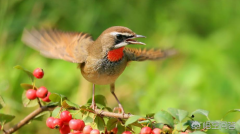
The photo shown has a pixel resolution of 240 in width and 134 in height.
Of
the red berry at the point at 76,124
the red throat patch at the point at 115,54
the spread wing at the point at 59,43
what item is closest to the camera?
the red berry at the point at 76,124

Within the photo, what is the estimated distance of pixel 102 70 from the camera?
116 inches

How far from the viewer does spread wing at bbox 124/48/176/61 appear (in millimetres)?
3142

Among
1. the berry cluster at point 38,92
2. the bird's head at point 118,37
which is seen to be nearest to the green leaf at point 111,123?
the berry cluster at point 38,92

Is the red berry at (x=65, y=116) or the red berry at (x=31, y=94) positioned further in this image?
the red berry at (x=31, y=94)

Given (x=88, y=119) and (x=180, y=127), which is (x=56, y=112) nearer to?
(x=88, y=119)

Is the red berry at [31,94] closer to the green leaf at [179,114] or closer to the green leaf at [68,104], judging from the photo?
the green leaf at [68,104]

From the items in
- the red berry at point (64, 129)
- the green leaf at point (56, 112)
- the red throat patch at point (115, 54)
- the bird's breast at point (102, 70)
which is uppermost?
the red throat patch at point (115, 54)

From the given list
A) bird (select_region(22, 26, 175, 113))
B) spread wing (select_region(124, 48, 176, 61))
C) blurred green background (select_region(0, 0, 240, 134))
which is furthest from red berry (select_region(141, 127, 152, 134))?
blurred green background (select_region(0, 0, 240, 134))

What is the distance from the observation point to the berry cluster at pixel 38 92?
7.52ft

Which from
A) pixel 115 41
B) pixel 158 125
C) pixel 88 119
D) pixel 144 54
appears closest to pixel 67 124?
pixel 88 119

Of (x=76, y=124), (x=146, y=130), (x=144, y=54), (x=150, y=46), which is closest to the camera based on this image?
(x=146, y=130)

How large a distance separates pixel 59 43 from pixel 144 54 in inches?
28.8

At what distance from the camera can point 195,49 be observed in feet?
16.8

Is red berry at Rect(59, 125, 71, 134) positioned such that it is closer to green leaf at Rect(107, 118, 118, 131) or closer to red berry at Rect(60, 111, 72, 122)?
red berry at Rect(60, 111, 72, 122)
